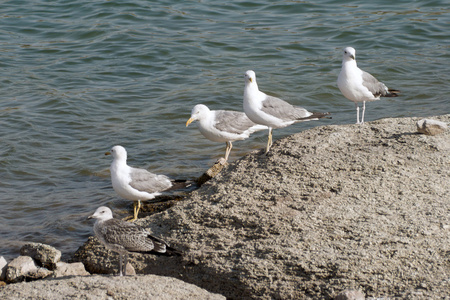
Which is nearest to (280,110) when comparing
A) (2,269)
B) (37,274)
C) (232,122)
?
(232,122)

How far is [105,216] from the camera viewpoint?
17.9ft

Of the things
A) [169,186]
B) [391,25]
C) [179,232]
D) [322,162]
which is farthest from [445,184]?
[391,25]

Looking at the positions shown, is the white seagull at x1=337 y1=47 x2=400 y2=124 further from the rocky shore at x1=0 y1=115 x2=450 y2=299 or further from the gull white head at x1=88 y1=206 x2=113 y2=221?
the gull white head at x1=88 y1=206 x2=113 y2=221

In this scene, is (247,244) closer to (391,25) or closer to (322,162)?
(322,162)

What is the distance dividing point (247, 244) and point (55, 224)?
3.18m

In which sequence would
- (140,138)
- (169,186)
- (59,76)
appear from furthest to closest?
(59,76) < (140,138) < (169,186)

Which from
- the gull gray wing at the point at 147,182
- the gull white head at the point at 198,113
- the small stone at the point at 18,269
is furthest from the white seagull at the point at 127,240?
the gull white head at the point at 198,113

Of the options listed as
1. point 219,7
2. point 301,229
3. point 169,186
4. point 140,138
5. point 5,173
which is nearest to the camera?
point 301,229

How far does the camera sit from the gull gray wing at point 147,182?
658 centimetres

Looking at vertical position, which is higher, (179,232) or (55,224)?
(179,232)

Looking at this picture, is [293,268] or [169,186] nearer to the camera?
[293,268]

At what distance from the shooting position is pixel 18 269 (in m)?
5.64

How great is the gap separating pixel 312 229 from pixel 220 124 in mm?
3106

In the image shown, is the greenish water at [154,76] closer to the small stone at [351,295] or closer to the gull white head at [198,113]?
the gull white head at [198,113]
